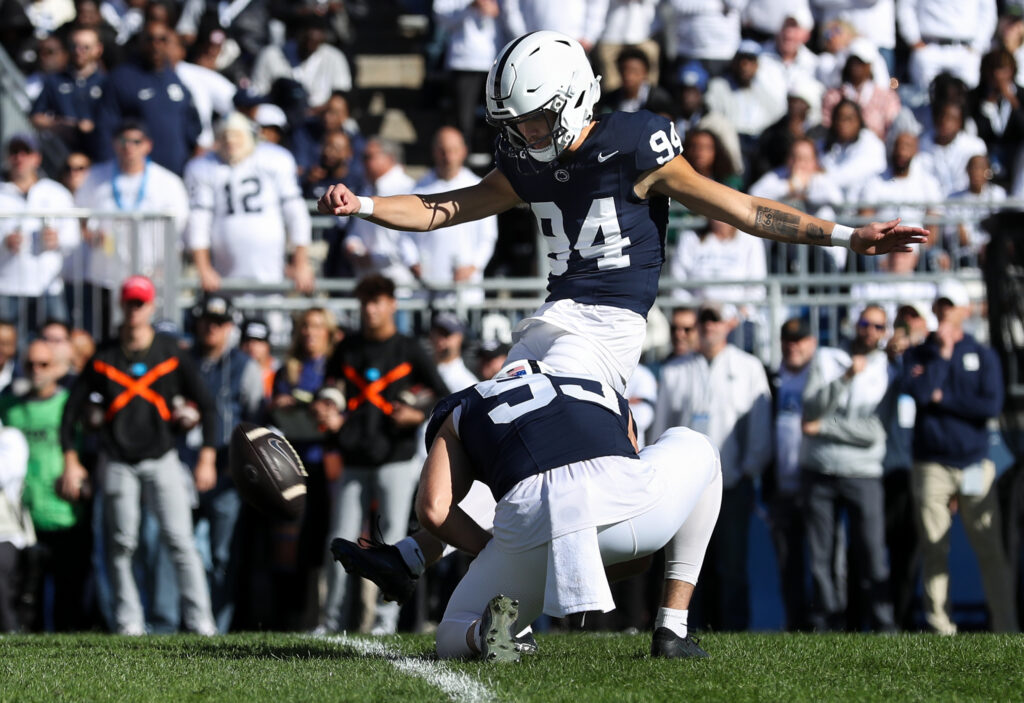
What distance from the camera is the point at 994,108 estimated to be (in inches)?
569

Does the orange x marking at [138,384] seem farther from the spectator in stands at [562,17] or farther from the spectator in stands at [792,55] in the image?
the spectator in stands at [792,55]

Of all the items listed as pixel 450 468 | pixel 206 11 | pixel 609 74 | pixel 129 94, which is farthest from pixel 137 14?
pixel 450 468

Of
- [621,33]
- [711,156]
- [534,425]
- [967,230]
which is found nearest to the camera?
[534,425]

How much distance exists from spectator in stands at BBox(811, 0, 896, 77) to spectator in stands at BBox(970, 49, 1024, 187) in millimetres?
1185

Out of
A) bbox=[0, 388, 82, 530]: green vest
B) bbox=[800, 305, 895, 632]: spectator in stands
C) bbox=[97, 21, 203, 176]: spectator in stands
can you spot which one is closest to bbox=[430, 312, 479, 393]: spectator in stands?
bbox=[800, 305, 895, 632]: spectator in stands

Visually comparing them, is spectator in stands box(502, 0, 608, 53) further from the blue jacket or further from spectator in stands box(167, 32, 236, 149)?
the blue jacket

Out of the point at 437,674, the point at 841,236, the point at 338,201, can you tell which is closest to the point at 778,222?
the point at 841,236

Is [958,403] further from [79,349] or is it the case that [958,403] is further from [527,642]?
[79,349]

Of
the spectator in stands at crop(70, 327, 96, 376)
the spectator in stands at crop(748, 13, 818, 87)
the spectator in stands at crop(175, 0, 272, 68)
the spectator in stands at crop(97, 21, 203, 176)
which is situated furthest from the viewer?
the spectator in stands at crop(175, 0, 272, 68)

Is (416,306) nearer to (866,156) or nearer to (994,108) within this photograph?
(866,156)

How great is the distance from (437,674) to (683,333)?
19.5 feet

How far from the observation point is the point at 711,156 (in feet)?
40.5

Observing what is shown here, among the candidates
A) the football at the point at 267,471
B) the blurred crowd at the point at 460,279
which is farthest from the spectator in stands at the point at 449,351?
the football at the point at 267,471

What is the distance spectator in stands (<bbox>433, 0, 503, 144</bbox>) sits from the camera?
14.5m
